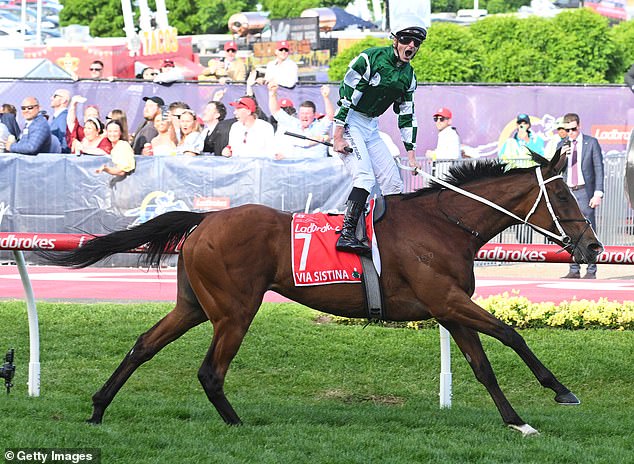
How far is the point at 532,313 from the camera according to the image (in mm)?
10484

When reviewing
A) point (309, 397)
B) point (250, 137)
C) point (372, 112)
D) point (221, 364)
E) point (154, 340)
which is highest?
point (372, 112)

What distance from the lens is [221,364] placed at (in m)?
7.34

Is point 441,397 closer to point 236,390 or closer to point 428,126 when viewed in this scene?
point 236,390

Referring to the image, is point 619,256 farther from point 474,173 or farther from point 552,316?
point 552,316

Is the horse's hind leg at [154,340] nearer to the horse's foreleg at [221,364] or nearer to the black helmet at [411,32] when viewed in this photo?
the horse's foreleg at [221,364]

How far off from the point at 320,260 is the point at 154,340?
3.84 ft

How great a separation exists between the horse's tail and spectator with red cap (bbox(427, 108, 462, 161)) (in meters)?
8.61

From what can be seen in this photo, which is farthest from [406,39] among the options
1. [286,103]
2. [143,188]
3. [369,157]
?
[286,103]

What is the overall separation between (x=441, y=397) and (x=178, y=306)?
6.48 feet

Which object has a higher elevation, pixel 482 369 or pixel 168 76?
pixel 168 76

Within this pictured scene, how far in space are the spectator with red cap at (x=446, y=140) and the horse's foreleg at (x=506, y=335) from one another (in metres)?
8.85

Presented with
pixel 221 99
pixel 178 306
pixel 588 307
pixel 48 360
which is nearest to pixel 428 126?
pixel 221 99

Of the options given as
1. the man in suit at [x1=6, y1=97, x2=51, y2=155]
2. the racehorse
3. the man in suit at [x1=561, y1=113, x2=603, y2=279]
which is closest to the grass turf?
the racehorse

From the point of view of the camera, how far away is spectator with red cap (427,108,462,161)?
16078 millimetres
